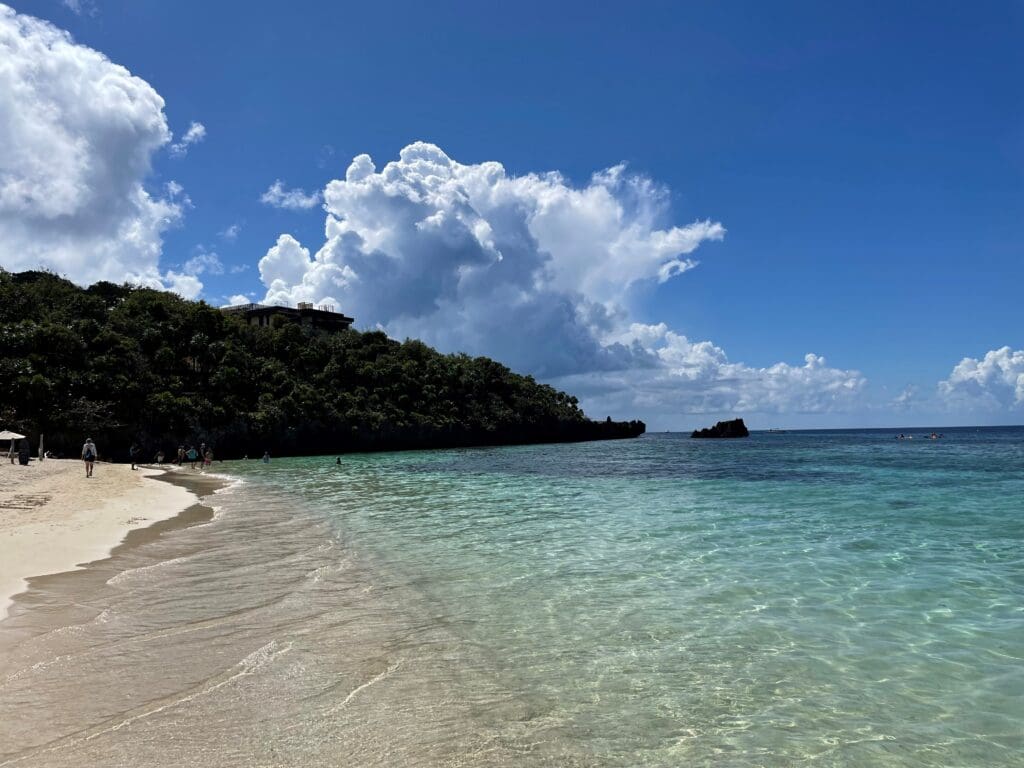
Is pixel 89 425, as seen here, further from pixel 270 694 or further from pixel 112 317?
pixel 270 694

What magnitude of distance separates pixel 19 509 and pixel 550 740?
18.5m

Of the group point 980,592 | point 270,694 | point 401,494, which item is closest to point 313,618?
point 270,694

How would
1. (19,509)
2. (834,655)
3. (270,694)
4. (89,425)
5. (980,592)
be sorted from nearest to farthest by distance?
1. (270,694)
2. (834,655)
3. (980,592)
4. (19,509)
5. (89,425)

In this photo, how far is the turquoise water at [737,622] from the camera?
16.6 feet

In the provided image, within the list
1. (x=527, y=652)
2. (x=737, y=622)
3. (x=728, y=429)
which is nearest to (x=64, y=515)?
(x=527, y=652)

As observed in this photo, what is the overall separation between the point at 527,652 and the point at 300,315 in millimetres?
107232

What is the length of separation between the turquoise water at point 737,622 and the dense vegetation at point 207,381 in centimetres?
4884

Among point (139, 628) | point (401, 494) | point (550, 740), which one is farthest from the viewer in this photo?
point (401, 494)

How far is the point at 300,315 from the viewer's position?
107 meters

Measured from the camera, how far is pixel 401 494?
991 inches

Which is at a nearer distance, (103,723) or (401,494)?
(103,723)

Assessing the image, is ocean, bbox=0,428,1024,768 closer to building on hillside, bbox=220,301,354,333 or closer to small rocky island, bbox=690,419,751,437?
building on hillside, bbox=220,301,354,333

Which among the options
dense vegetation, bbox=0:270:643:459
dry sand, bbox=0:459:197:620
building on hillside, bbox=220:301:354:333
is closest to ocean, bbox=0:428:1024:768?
dry sand, bbox=0:459:197:620

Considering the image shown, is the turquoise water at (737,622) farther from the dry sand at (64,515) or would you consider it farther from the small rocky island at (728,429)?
the small rocky island at (728,429)
